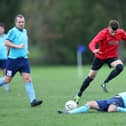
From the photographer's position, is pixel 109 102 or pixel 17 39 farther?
pixel 17 39

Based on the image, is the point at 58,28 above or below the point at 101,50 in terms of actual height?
below

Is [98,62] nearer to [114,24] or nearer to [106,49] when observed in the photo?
[106,49]

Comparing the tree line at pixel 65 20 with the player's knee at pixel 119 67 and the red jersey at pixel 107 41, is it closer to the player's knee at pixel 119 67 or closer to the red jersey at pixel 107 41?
the player's knee at pixel 119 67

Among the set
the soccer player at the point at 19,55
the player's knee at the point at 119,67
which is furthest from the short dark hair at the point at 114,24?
the soccer player at the point at 19,55

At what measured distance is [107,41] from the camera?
16391 millimetres

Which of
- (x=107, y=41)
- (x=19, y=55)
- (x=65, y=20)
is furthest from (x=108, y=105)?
(x=65, y=20)

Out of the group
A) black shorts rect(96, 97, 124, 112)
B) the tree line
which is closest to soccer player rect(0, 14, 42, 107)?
black shorts rect(96, 97, 124, 112)

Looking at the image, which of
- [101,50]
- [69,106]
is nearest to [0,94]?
[101,50]

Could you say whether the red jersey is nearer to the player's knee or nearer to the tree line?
the player's knee

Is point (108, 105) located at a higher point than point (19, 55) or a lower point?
lower

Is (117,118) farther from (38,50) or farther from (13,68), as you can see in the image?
(38,50)

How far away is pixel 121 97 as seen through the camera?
41.9 feet

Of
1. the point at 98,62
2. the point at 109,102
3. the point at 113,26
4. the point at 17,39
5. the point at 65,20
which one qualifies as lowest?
the point at 65,20

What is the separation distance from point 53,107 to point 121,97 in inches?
92.1
